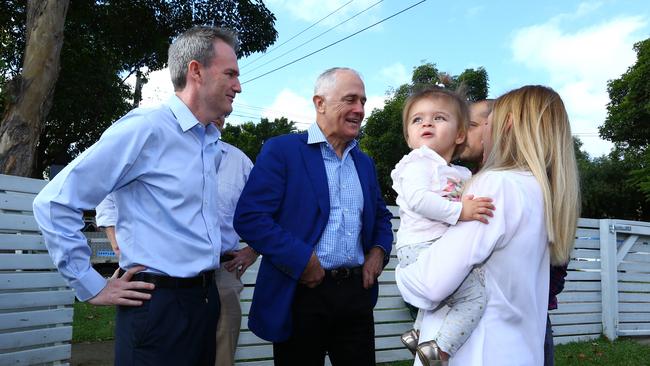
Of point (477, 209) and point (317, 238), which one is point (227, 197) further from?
point (477, 209)

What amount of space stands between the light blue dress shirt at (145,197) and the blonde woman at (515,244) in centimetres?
92

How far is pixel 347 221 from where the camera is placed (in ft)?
9.75

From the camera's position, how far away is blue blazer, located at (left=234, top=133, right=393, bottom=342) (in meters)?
2.68

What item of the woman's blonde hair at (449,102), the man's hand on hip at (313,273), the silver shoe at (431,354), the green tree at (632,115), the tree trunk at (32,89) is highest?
the green tree at (632,115)

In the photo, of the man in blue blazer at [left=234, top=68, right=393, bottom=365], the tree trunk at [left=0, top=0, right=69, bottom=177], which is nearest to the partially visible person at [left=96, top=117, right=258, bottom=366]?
the man in blue blazer at [left=234, top=68, right=393, bottom=365]

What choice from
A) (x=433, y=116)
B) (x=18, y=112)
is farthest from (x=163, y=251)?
(x=18, y=112)

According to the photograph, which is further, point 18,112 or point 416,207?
point 18,112

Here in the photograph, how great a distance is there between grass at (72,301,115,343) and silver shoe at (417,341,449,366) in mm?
5746

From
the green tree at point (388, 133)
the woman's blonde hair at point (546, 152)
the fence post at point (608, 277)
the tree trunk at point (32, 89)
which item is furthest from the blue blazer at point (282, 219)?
the green tree at point (388, 133)

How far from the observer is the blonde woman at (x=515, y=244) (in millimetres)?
1881

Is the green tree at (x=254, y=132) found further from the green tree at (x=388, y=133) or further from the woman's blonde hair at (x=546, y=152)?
the woman's blonde hair at (x=546, y=152)

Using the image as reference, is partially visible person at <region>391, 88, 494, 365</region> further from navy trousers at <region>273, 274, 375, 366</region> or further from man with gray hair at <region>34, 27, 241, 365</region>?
man with gray hair at <region>34, 27, 241, 365</region>

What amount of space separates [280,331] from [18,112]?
18.8 feet

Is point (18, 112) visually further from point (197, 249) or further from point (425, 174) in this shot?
point (425, 174)
